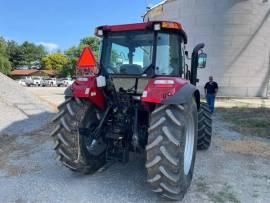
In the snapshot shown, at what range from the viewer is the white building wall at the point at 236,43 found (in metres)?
21.6

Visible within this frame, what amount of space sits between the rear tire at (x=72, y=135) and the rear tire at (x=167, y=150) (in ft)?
4.10

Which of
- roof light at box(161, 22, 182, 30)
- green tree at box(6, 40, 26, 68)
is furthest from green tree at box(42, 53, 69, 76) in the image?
roof light at box(161, 22, 182, 30)

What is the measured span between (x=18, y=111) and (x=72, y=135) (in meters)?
6.28

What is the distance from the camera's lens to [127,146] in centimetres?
468

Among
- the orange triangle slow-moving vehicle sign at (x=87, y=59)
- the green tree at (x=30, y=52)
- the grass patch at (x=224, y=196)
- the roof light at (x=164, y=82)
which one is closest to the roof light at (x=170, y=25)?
the roof light at (x=164, y=82)

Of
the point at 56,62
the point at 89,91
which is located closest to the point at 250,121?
the point at 89,91

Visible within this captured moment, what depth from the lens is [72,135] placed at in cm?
473

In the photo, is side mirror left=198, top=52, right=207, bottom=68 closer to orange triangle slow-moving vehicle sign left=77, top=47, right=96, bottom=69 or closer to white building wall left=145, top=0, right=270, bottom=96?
orange triangle slow-moving vehicle sign left=77, top=47, right=96, bottom=69

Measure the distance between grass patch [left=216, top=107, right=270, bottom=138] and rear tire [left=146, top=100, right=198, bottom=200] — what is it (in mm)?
5654

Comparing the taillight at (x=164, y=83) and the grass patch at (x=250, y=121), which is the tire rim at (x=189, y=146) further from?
the grass patch at (x=250, y=121)

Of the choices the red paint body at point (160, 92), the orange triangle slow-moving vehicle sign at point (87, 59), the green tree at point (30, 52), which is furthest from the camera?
the green tree at point (30, 52)

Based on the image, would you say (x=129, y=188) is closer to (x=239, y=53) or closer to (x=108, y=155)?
(x=108, y=155)

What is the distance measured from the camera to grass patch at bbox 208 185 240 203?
4258 millimetres

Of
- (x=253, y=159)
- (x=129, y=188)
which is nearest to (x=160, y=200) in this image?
(x=129, y=188)
